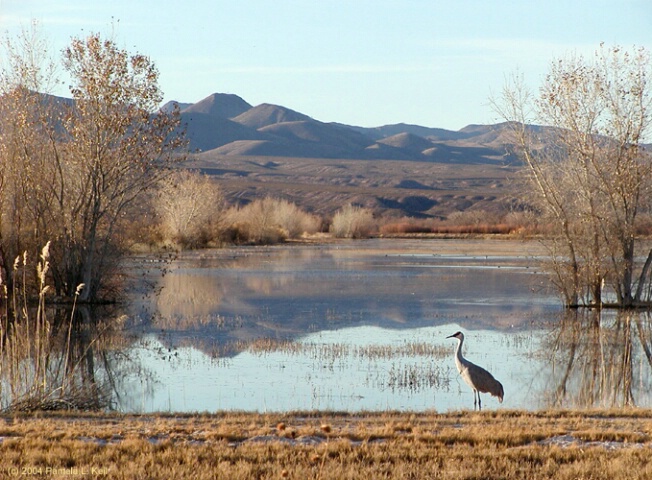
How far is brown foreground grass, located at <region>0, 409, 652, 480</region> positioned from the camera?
7.62 metres

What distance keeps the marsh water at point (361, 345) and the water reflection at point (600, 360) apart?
0.04 metres

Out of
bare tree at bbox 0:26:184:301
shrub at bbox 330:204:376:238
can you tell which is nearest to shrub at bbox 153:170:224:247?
shrub at bbox 330:204:376:238

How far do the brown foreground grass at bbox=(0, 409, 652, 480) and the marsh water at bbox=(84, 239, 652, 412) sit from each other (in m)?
2.17

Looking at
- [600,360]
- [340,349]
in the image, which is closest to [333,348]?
[340,349]

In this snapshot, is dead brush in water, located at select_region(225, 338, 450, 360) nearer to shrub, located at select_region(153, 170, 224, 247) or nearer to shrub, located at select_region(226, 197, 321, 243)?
shrub, located at select_region(153, 170, 224, 247)

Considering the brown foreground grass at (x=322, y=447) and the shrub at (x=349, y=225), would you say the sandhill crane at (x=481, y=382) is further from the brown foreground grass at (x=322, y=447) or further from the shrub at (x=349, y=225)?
the shrub at (x=349, y=225)

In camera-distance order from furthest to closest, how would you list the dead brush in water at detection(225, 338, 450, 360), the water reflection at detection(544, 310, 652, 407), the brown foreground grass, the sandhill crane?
the dead brush in water at detection(225, 338, 450, 360) → the water reflection at detection(544, 310, 652, 407) → the sandhill crane → the brown foreground grass

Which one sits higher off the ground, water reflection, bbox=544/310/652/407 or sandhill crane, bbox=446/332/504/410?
sandhill crane, bbox=446/332/504/410

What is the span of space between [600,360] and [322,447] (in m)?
10.4

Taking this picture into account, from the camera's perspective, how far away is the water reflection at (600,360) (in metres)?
13.9

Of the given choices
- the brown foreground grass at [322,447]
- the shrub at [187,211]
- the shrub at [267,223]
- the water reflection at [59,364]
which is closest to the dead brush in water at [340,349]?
the water reflection at [59,364]

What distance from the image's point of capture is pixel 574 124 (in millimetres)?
25594

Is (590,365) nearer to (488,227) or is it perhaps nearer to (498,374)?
(498,374)

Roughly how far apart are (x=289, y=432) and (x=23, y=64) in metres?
18.7
